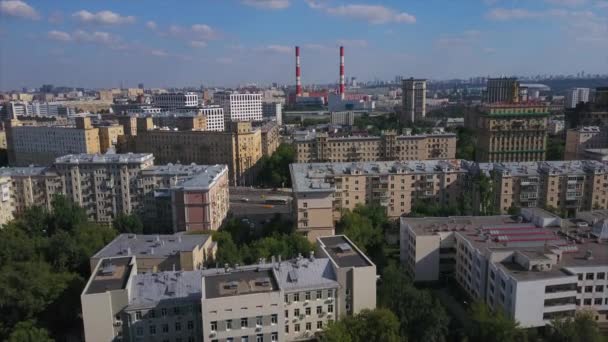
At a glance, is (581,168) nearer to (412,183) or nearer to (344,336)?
(412,183)

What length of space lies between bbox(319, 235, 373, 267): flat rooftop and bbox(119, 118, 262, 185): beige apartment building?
32547 millimetres

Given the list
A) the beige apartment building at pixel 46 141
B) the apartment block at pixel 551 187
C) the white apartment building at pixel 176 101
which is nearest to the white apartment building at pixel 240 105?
the white apartment building at pixel 176 101

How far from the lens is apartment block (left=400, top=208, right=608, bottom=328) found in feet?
69.9

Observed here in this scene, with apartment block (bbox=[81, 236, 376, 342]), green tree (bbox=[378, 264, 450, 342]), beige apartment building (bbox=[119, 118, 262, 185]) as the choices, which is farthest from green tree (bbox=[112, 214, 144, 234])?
beige apartment building (bbox=[119, 118, 262, 185])

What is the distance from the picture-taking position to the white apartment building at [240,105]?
10769cm

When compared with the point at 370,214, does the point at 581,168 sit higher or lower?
higher

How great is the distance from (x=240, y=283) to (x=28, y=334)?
8981 millimetres

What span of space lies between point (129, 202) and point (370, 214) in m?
20.2

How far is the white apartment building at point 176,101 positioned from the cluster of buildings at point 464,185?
74999 millimetres

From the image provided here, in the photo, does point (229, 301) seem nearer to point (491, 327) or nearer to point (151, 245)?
point (491, 327)

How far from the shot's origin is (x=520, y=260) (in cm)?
2284

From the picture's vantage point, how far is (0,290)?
72.7 ft

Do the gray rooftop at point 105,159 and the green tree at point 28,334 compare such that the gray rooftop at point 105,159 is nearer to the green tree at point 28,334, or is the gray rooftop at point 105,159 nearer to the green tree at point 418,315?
the green tree at point 28,334

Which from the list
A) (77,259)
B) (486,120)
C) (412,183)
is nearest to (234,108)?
(486,120)
